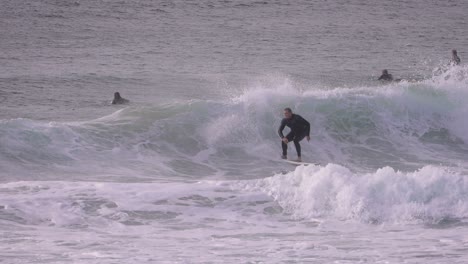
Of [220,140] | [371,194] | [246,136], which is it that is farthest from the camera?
[246,136]

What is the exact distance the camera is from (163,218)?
12805mm

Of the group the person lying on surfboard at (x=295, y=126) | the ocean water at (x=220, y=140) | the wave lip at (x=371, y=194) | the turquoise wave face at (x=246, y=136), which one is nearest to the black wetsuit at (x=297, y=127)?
the person lying on surfboard at (x=295, y=126)

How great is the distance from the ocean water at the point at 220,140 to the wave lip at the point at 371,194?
0.03 m

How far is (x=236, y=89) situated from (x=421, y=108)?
5.57m

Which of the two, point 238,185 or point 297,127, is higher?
point 297,127

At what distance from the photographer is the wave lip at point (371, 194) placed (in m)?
13.0

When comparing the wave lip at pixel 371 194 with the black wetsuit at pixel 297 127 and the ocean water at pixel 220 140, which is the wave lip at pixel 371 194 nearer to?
the ocean water at pixel 220 140

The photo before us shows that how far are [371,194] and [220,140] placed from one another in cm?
613

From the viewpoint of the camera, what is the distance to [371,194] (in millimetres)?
13484

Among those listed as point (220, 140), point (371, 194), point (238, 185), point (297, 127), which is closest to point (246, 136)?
point (220, 140)

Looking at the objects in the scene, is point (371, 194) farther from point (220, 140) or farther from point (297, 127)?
point (220, 140)

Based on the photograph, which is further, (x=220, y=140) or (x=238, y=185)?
(x=220, y=140)

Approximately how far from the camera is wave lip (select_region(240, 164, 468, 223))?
42.5 feet

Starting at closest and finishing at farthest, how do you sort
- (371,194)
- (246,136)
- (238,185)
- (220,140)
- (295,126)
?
(371,194) < (238,185) < (295,126) < (220,140) < (246,136)
